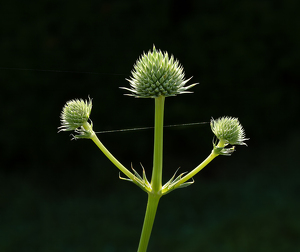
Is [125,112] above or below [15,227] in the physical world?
above

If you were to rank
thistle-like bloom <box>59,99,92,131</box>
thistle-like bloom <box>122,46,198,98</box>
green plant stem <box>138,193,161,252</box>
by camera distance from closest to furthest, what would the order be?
green plant stem <box>138,193,161,252</box> → thistle-like bloom <box>122,46,198,98</box> → thistle-like bloom <box>59,99,92,131</box>

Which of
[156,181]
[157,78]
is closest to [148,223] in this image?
[156,181]

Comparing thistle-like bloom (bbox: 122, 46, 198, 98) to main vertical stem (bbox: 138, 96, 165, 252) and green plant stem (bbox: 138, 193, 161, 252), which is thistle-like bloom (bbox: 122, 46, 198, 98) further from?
green plant stem (bbox: 138, 193, 161, 252)

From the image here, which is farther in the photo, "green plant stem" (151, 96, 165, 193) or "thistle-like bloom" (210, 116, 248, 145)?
"thistle-like bloom" (210, 116, 248, 145)

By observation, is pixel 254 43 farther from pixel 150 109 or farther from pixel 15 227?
pixel 15 227

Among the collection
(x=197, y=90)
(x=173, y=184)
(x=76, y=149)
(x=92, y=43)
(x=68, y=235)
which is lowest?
(x=68, y=235)

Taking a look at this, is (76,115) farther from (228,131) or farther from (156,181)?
(228,131)

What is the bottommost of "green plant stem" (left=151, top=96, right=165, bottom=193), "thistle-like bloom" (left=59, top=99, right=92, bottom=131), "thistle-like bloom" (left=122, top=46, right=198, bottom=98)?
"green plant stem" (left=151, top=96, right=165, bottom=193)

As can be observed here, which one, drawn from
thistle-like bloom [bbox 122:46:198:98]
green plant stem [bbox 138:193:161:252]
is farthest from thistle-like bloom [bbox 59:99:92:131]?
green plant stem [bbox 138:193:161:252]

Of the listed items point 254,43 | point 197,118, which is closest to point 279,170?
point 197,118
